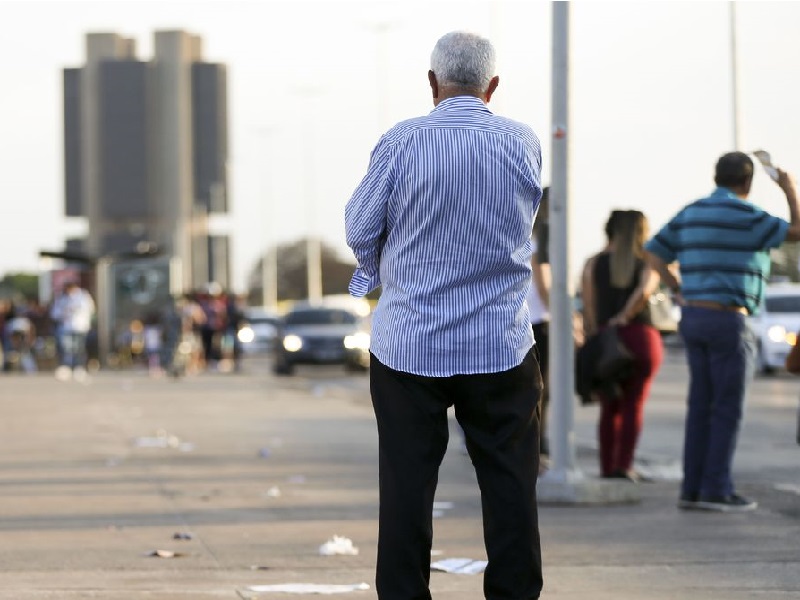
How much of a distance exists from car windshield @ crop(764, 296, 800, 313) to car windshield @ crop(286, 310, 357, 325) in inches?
360

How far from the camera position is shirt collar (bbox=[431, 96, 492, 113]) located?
5.06 meters

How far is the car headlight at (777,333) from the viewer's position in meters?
29.9

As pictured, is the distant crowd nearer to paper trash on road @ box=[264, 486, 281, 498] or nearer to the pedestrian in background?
the pedestrian in background

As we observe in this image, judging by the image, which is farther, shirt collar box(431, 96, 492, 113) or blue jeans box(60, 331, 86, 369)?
blue jeans box(60, 331, 86, 369)

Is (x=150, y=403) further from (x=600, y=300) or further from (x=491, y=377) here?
(x=491, y=377)

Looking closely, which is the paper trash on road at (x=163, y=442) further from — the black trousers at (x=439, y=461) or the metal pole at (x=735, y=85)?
the metal pole at (x=735, y=85)

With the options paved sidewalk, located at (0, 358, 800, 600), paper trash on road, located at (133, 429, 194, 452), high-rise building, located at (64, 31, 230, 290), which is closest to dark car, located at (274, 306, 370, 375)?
paved sidewalk, located at (0, 358, 800, 600)

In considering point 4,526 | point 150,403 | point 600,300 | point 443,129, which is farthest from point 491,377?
point 150,403

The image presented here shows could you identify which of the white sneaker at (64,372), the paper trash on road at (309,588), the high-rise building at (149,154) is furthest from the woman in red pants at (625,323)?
the high-rise building at (149,154)

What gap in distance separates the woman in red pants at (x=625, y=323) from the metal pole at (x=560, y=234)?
28.7 inches

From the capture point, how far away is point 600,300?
10617mm

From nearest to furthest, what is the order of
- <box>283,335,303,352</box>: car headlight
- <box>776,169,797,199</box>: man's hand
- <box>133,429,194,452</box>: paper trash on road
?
<box>776,169,797,199</box>: man's hand < <box>133,429,194,452</box>: paper trash on road < <box>283,335,303,352</box>: car headlight

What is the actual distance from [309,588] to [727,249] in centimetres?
326

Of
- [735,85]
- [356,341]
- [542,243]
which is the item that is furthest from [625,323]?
[735,85]
